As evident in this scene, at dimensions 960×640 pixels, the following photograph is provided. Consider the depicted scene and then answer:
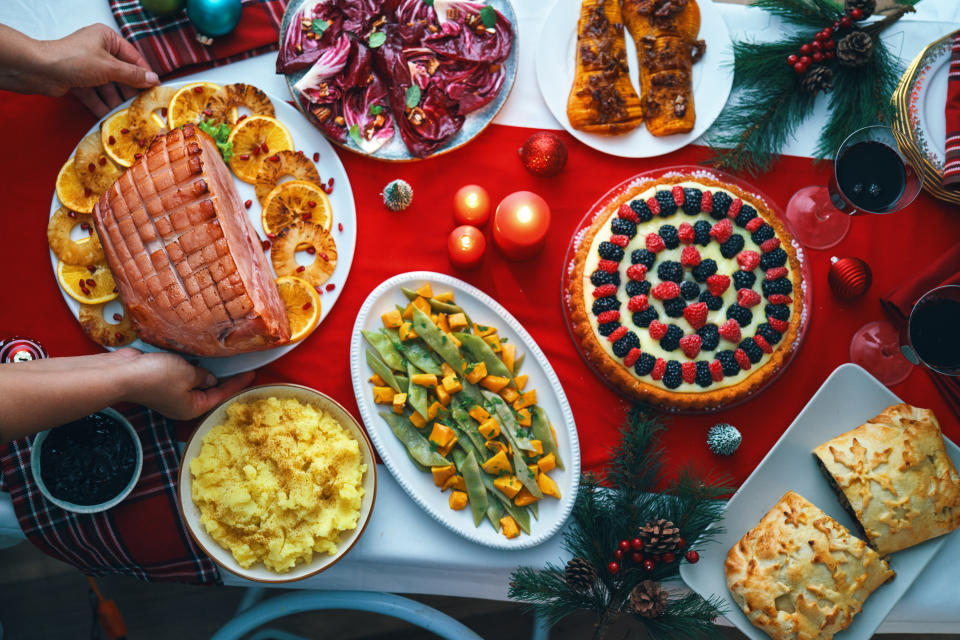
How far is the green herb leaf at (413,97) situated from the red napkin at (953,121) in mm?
2463

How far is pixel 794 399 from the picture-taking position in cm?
315

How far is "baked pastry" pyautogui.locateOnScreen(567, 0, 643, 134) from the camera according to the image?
3072 mm

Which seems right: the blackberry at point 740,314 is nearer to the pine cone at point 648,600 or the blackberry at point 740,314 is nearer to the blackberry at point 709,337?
the blackberry at point 709,337

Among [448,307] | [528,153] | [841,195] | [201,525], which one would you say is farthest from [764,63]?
[201,525]

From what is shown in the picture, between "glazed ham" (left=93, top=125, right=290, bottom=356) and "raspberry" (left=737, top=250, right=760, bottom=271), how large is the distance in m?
2.18

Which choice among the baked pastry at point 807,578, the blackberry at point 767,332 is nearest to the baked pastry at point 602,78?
the blackberry at point 767,332

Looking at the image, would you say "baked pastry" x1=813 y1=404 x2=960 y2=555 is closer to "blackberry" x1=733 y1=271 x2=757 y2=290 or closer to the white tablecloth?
the white tablecloth

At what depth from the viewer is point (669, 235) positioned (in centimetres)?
300

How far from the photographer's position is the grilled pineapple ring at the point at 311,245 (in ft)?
9.76

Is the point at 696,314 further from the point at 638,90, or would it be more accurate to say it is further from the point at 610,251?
the point at 638,90

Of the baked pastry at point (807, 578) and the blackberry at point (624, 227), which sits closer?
→ the baked pastry at point (807, 578)

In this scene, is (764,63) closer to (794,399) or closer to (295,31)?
(794,399)

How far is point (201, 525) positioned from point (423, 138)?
2018mm

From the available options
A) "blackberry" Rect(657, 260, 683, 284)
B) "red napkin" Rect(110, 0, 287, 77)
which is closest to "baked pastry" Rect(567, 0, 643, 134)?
"blackberry" Rect(657, 260, 683, 284)
